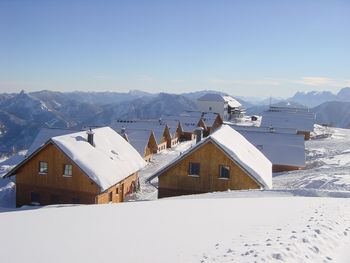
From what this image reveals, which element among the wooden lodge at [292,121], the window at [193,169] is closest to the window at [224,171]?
the window at [193,169]

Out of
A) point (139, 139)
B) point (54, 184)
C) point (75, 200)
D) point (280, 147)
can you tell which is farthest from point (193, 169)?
point (139, 139)

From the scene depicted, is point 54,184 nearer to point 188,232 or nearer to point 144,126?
point 188,232

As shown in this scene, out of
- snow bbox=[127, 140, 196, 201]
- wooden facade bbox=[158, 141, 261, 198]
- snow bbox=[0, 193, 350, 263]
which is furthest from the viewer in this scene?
snow bbox=[127, 140, 196, 201]

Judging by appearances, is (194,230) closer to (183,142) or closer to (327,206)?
(327,206)

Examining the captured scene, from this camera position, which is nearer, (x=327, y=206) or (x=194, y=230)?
(x=194, y=230)

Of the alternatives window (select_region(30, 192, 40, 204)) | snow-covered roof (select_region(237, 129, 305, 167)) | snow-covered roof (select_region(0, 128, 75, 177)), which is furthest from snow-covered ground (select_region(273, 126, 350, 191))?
snow-covered roof (select_region(0, 128, 75, 177))

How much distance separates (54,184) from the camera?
2812 cm

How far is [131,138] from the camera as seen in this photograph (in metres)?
47.7

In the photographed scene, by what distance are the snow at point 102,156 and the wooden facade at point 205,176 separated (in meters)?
4.68

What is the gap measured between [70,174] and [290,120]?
53.6 metres

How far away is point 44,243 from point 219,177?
1621cm

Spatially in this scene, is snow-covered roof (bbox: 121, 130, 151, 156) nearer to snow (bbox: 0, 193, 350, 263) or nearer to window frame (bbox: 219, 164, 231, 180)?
window frame (bbox: 219, 164, 231, 180)

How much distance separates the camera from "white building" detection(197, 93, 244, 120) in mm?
94688

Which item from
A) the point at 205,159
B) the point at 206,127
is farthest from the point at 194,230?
the point at 206,127
